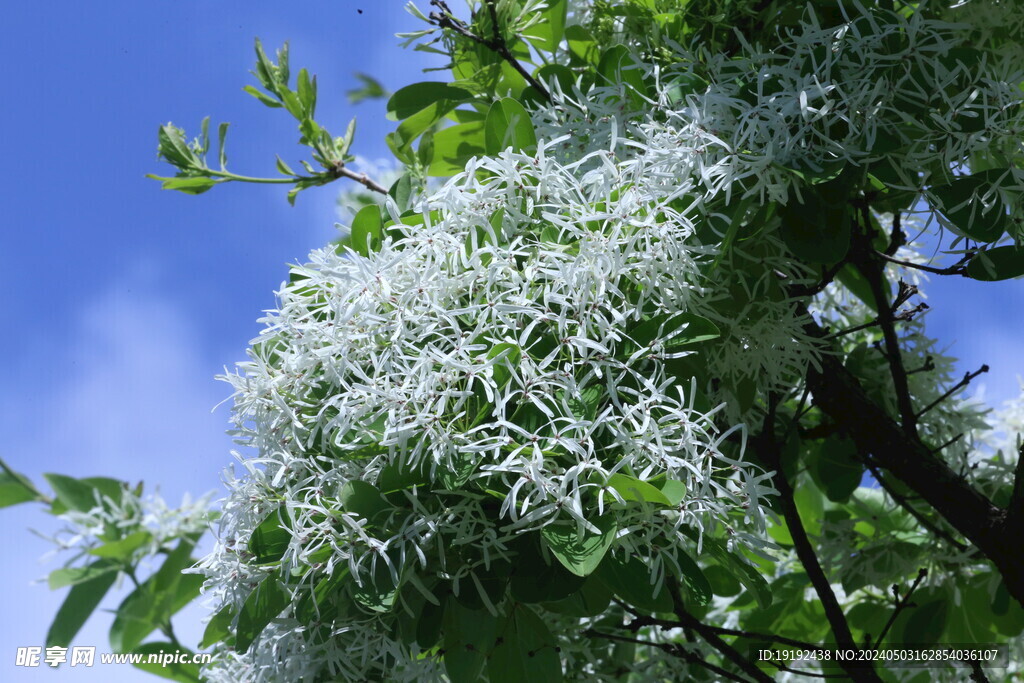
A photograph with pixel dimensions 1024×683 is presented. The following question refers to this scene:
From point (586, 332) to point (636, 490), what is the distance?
A: 0.14 meters

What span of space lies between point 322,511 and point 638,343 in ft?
1.00

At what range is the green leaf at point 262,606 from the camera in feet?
2.73

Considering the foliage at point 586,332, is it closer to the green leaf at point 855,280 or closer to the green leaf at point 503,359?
the green leaf at point 503,359

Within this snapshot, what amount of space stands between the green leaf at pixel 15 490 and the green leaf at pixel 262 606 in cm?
72

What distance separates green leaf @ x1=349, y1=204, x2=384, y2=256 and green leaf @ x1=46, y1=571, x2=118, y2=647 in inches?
29.9

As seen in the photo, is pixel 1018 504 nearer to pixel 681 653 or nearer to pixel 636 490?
pixel 681 653

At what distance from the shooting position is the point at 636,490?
2.25ft

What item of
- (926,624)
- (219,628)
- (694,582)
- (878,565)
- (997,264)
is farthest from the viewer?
(878,565)

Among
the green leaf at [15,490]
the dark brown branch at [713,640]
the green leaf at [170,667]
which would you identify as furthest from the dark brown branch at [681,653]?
the green leaf at [15,490]

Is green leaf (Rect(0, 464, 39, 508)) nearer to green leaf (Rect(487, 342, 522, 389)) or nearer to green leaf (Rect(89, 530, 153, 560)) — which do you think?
green leaf (Rect(89, 530, 153, 560))

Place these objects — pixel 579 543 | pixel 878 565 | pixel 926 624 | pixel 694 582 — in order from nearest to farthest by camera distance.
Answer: pixel 579 543
pixel 694 582
pixel 926 624
pixel 878 565

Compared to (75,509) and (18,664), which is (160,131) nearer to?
(75,509)

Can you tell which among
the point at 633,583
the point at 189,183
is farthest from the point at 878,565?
the point at 189,183

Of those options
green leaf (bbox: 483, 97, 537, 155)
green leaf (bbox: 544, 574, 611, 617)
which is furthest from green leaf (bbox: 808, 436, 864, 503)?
green leaf (bbox: 483, 97, 537, 155)
